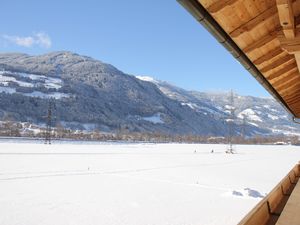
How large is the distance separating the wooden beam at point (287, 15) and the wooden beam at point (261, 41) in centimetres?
60

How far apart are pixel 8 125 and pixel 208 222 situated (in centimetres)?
12414

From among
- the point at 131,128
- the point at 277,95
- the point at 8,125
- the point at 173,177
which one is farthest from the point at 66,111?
the point at 277,95

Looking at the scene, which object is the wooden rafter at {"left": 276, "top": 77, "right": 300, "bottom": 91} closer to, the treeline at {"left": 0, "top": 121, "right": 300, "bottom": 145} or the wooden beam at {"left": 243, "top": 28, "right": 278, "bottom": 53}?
the wooden beam at {"left": 243, "top": 28, "right": 278, "bottom": 53}

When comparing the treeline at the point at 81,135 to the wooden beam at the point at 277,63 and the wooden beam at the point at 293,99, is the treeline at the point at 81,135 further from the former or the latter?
the wooden beam at the point at 277,63

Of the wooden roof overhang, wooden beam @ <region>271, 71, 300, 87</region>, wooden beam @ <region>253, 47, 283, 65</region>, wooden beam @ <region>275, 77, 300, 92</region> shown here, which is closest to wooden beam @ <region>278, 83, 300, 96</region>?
wooden beam @ <region>275, 77, 300, 92</region>

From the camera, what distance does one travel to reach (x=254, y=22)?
12.7 ft

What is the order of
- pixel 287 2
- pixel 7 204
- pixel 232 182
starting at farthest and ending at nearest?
1. pixel 232 182
2. pixel 7 204
3. pixel 287 2

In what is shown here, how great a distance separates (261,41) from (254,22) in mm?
627

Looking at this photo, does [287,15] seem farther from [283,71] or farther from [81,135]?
[81,135]

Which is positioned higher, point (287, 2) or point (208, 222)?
point (287, 2)

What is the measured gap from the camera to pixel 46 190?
14883 mm

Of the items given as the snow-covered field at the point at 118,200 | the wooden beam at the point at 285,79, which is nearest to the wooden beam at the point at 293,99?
the wooden beam at the point at 285,79

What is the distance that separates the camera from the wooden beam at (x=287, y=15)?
9.59 feet

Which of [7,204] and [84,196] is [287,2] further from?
[84,196]
